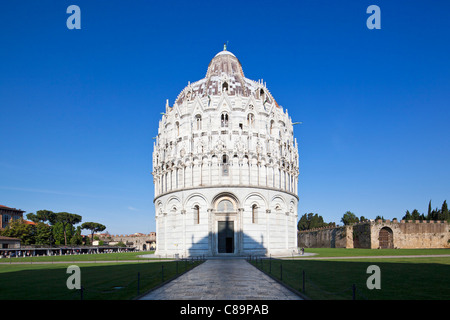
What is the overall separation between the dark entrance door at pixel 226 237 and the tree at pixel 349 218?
290 ft

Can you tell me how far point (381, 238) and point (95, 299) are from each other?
2897 inches

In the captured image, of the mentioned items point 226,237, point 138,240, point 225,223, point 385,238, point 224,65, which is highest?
point 224,65

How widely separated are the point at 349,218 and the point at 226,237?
91.9m

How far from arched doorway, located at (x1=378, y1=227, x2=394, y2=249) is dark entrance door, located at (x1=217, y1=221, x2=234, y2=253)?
40238 millimetres

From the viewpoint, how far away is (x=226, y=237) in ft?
172

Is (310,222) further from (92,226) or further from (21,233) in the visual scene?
(21,233)

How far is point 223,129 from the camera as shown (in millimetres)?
54469

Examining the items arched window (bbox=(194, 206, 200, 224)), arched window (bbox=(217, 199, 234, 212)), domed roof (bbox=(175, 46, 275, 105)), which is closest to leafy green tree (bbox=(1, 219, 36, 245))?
domed roof (bbox=(175, 46, 275, 105))

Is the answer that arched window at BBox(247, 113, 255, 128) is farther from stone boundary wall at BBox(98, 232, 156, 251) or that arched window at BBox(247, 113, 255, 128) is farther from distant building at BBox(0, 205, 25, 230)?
distant building at BBox(0, 205, 25, 230)

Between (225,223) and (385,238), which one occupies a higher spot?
(225,223)

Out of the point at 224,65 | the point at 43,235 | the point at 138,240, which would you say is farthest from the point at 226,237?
the point at 138,240

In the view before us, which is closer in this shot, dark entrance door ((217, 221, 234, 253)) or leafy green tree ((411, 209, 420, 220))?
dark entrance door ((217, 221, 234, 253))

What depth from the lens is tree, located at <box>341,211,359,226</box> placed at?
130125 mm
